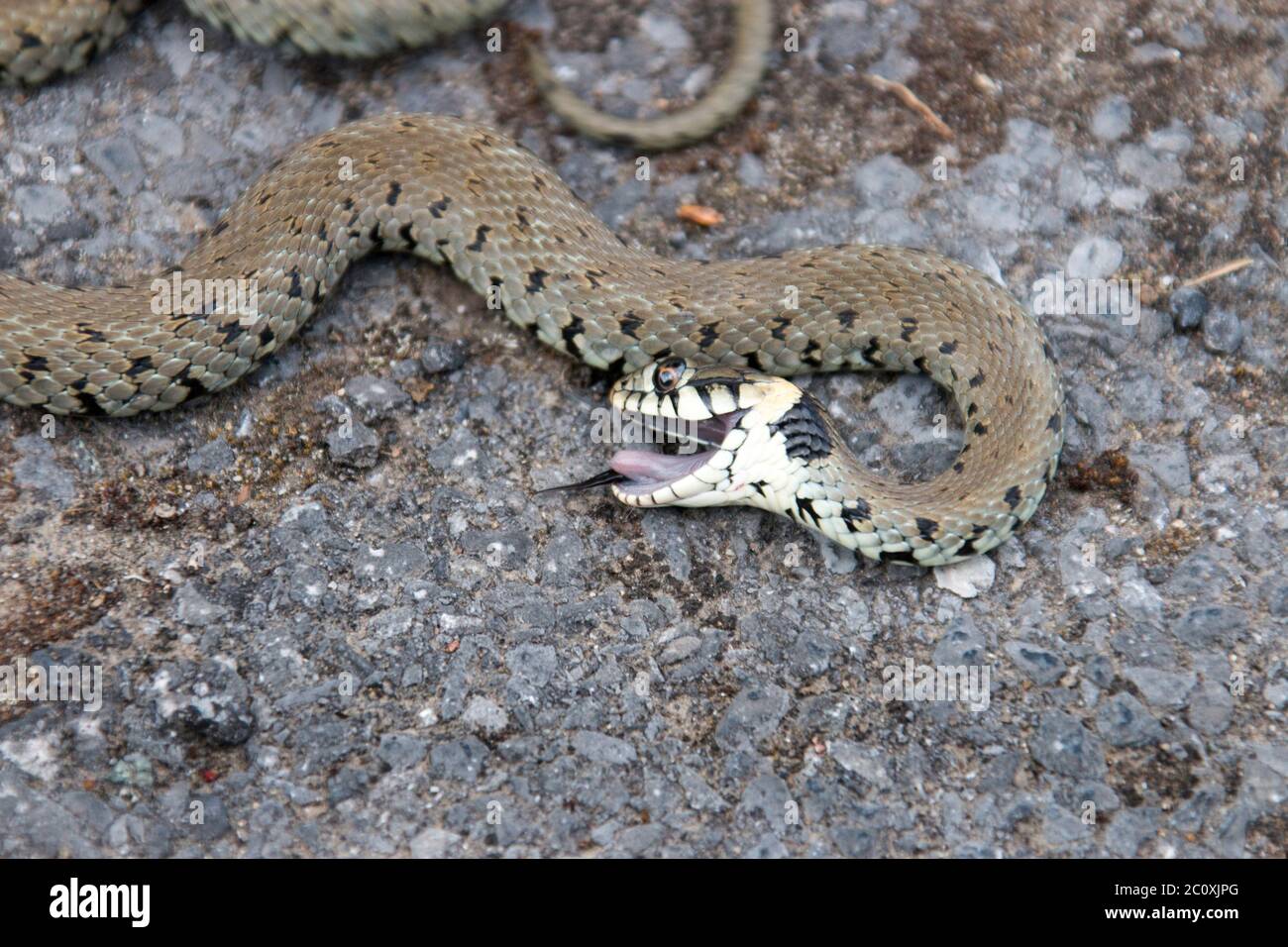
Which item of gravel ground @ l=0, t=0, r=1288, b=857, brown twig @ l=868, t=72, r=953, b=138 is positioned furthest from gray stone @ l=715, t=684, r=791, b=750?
brown twig @ l=868, t=72, r=953, b=138

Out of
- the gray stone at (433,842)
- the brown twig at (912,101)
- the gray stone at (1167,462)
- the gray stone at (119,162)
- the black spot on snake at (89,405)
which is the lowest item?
the gray stone at (433,842)

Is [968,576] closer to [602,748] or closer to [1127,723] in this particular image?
[1127,723]

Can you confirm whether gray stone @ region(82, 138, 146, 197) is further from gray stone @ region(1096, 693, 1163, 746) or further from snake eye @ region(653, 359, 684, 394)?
gray stone @ region(1096, 693, 1163, 746)

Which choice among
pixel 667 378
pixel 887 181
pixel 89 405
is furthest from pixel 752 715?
pixel 89 405

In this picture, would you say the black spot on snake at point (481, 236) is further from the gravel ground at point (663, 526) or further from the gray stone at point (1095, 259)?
the gray stone at point (1095, 259)

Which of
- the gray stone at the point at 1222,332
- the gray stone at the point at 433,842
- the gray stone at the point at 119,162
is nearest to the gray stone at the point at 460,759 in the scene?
the gray stone at the point at 433,842

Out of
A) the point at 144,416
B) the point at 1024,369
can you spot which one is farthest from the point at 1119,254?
the point at 144,416
